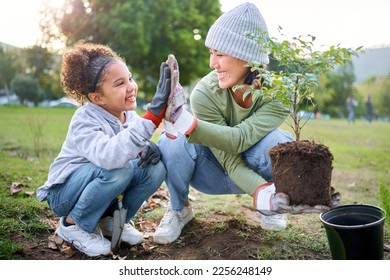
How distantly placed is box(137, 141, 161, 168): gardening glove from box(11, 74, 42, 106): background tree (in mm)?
3258

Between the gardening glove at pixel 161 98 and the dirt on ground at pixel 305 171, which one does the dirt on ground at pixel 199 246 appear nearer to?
the dirt on ground at pixel 305 171

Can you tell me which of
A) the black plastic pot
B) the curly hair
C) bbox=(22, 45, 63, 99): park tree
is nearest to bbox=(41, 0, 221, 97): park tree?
bbox=(22, 45, 63, 99): park tree

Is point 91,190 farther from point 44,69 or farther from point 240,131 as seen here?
point 44,69

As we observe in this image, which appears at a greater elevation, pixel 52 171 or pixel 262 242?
pixel 52 171

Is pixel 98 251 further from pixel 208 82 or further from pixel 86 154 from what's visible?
pixel 208 82

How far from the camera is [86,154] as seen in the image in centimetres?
194

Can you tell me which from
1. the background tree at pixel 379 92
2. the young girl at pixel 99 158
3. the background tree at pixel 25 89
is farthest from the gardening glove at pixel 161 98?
the background tree at pixel 379 92

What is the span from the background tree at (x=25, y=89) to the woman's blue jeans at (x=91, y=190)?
3221mm

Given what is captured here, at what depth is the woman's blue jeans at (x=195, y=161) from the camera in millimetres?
2178

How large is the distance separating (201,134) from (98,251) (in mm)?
665

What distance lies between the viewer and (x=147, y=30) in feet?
15.2

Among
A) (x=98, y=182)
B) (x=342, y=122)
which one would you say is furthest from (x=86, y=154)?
(x=342, y=122)

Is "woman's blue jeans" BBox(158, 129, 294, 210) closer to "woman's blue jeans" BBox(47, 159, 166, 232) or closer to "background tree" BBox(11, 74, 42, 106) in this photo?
"woman's blue jeans" BBox(47, 159, 166, 232)

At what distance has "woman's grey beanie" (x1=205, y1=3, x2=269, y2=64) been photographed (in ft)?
6.79
